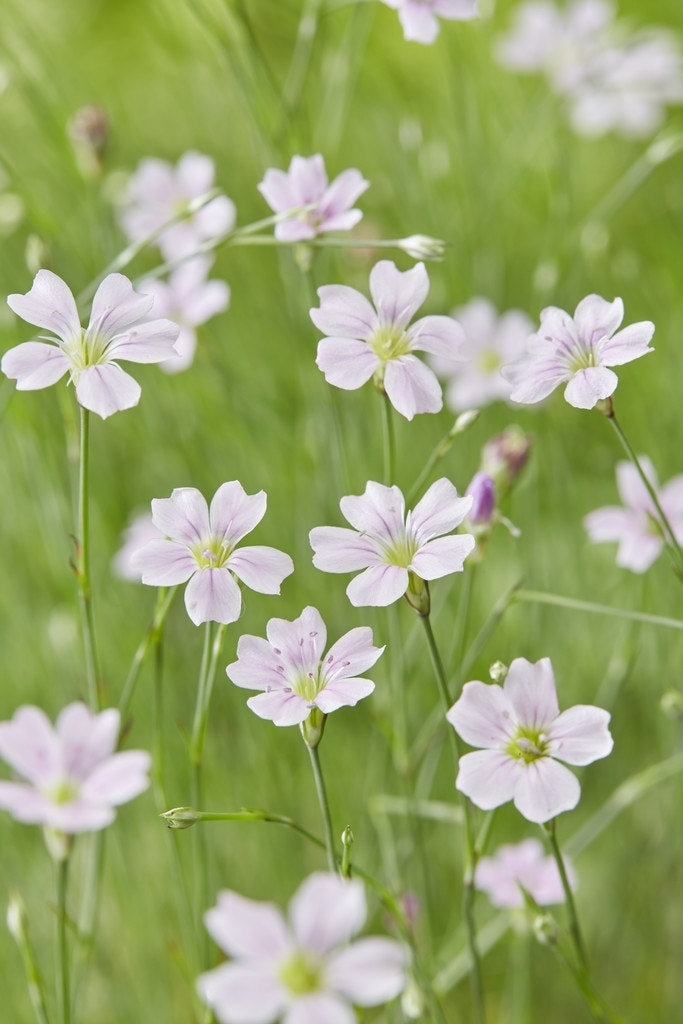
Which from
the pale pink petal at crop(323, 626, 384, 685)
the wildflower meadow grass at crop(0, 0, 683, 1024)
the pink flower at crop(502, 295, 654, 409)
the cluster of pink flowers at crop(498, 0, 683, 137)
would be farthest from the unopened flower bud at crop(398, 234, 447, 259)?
the cluster of pink flowers at crop(498, 0, 683, 137)

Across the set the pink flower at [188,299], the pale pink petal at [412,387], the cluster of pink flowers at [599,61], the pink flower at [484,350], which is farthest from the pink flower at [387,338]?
the cluster of pink flowers at [599,61]

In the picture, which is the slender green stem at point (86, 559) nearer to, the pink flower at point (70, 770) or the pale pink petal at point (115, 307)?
the pale pink petal at point (115, 307)

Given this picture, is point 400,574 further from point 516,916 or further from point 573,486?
point 573,486

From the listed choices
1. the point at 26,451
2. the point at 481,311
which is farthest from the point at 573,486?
the point at 26,451

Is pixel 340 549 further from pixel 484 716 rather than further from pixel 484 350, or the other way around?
pixel 484 350

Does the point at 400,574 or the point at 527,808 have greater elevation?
the point at 400,574

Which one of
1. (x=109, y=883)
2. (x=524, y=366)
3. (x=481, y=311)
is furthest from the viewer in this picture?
(x=109, y=883)

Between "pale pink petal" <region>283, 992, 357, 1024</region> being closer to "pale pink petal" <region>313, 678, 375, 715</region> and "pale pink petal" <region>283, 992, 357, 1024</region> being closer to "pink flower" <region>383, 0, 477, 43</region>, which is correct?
"pale pink petal" <region>313, 678, 375, 715</region>
